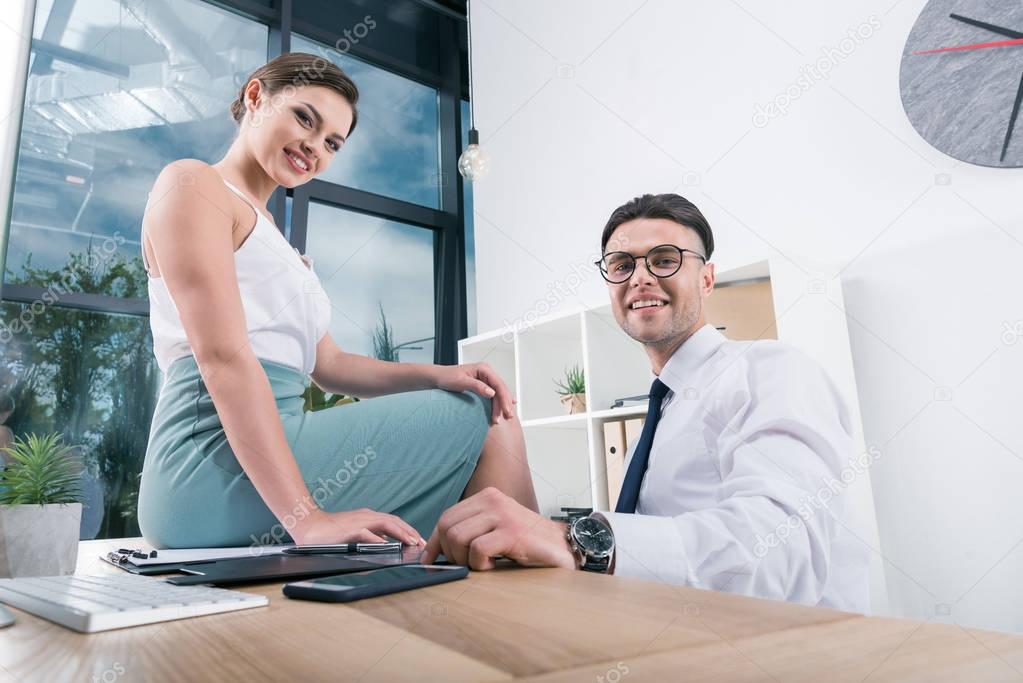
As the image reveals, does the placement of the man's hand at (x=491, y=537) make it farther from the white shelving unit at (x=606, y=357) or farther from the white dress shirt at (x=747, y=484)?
the white shelving unit at (x=606, y=357)

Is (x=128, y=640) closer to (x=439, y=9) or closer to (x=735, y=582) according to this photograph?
(x=735, y=582)

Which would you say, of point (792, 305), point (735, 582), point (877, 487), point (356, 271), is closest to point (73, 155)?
point (356, 271)

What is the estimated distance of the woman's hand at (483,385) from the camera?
107 cm

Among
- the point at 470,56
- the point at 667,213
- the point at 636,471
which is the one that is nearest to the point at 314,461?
the point at 636,471

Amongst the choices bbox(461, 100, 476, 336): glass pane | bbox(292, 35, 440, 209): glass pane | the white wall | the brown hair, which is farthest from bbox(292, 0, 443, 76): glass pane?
the brown hair

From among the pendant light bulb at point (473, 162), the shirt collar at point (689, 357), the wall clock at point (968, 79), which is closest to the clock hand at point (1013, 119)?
the wall clock at point (968, 79)

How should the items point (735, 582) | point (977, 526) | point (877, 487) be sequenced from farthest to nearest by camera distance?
point (877, 487) < point (977, 526) < point (735, 582)

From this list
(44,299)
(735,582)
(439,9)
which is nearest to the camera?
(735,582)

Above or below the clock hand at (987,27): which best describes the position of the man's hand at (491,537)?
below

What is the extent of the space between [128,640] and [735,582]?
674 mm

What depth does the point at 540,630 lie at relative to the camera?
0.29 m

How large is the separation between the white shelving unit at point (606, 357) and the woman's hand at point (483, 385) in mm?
1247

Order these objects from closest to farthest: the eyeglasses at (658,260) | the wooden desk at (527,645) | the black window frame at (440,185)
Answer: the wooden desk at (527,645) → the eyeglasses at (658,260) → the black window frame at (440,185)

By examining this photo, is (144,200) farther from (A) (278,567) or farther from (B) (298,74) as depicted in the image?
(A) (278,567)
